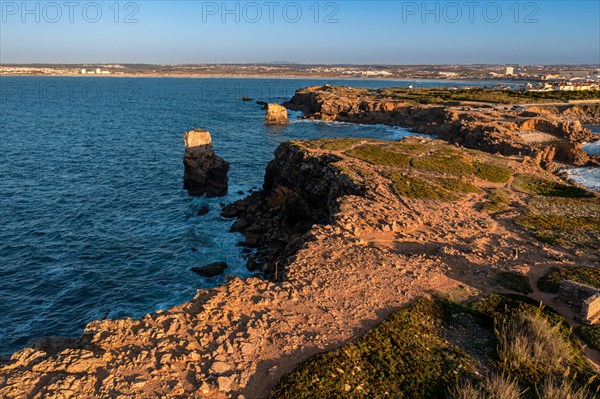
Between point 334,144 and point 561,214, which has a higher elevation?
point 334,144

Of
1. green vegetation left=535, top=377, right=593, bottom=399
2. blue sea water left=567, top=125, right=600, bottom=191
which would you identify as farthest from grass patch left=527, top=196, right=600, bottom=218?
green vegetation left=535, top=377, right=593, bottom=399

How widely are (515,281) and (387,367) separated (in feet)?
35.0

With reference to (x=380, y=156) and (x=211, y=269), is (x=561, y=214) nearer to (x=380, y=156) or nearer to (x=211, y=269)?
(x=380, y=156)

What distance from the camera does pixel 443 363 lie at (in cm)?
1500

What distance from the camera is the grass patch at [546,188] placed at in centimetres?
3619

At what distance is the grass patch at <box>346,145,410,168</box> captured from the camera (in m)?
41.7

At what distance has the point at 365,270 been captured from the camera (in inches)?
840

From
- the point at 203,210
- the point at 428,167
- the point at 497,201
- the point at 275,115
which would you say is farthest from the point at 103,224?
the point at 275,115

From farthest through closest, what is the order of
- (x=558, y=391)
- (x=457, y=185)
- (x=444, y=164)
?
(x=444, y=164) < (x=457, y=185) < (x=558, y=391)

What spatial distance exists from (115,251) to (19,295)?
8.70m

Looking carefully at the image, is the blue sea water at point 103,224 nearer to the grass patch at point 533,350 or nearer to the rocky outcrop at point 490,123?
the rocky outcrop at point 490,123

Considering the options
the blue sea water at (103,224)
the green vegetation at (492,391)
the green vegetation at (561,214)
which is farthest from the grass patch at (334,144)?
the green vegetation at (492,391)

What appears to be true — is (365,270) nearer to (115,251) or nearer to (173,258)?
(173,258)

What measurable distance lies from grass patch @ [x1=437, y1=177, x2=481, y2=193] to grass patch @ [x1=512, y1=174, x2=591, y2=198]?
5168 millimetres
